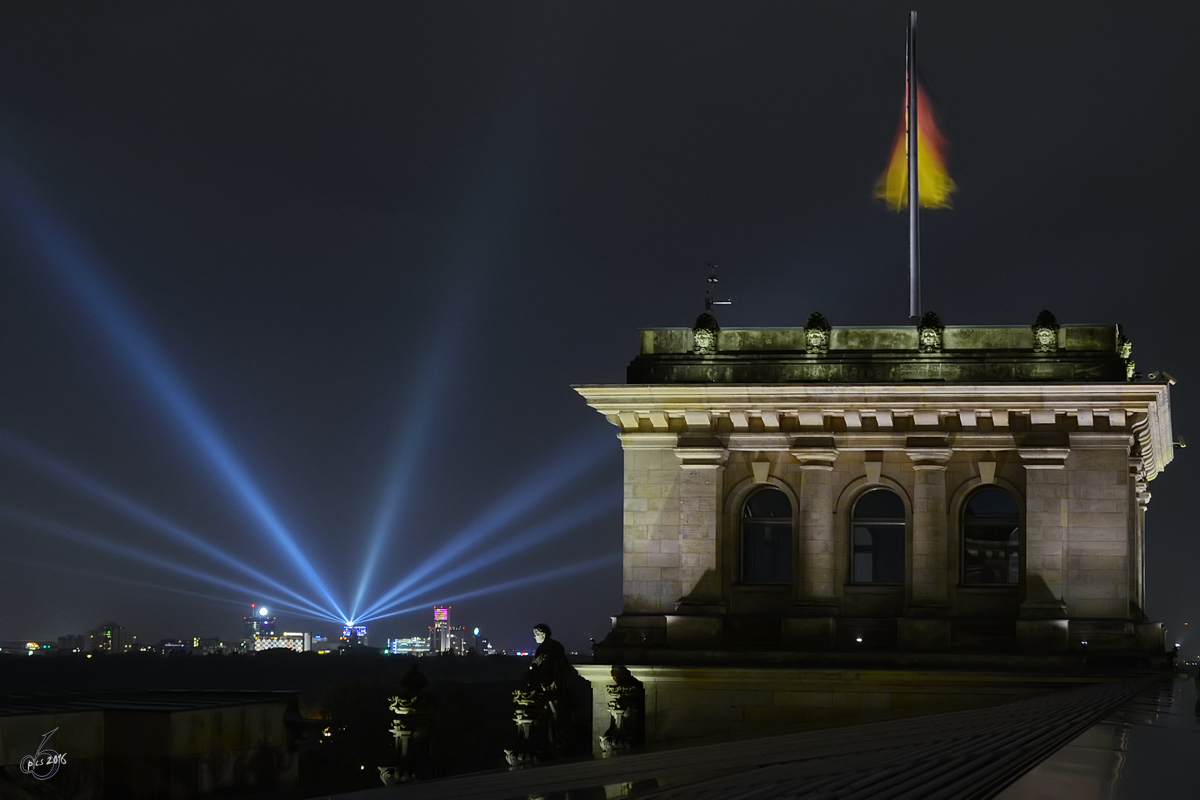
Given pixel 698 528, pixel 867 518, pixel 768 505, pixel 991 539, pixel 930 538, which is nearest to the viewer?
pixel 930 538

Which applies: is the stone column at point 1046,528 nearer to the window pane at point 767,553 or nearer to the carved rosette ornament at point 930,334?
the carved rosette ornament at point 930,334

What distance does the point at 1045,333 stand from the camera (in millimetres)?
41156

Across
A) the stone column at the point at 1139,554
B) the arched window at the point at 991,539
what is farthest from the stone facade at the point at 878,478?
the stone column at the point at 1139,554

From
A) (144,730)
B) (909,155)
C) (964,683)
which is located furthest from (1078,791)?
(909,155)

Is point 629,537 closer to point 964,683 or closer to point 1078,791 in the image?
point 964,683

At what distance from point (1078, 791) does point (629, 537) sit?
105 feet

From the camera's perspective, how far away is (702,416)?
42.0m

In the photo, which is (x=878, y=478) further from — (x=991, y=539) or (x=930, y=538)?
(x=991, y=539)

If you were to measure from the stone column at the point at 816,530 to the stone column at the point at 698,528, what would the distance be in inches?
81.1

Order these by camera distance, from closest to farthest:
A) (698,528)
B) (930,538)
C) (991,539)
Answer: (930,538) < (991,539) < (698,528)

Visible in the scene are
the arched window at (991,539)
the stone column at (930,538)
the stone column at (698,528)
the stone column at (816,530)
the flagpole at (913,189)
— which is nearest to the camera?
the stone column at (930,538)

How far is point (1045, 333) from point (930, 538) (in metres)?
5.80

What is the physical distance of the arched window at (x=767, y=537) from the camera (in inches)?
1674

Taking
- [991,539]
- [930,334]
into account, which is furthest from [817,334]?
[991,539]
